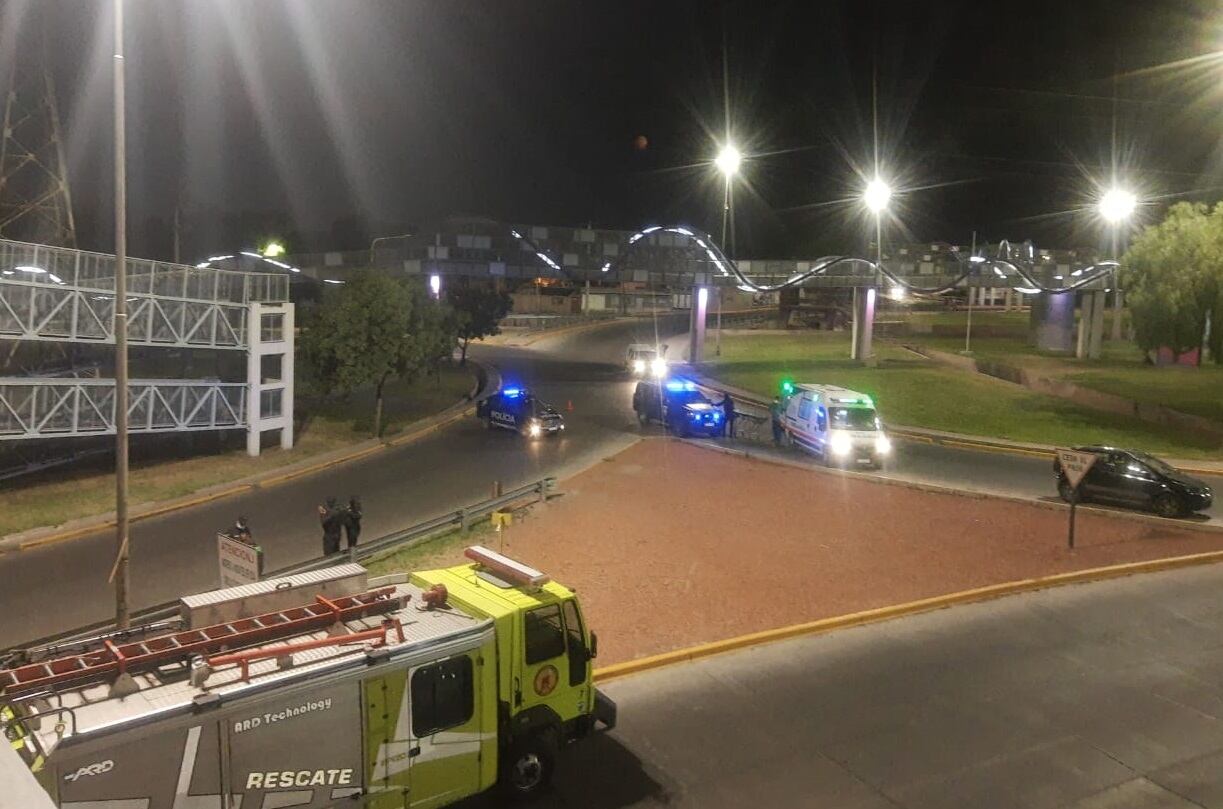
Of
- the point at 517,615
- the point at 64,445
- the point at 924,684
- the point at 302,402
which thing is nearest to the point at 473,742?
the point at 517,615

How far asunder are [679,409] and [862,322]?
27636 mm

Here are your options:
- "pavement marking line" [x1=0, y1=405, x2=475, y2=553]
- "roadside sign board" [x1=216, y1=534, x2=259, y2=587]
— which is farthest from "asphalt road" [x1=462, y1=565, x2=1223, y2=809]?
"pavement marking line" [x1=0, y1=405, x2=475, y2=553]

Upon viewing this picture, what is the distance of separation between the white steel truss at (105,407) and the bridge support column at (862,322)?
120ft

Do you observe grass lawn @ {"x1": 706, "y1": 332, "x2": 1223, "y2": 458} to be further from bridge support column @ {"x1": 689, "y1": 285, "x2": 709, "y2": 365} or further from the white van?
the white van

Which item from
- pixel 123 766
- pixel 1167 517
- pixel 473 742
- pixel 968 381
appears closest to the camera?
pixel 123 766

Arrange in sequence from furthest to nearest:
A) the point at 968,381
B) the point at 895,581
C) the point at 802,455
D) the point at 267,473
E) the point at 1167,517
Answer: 1. the point at 968,381
2. the point at 802,455
3. the point at 267,473
4. the point at 1167,517
5. the point at 895,581

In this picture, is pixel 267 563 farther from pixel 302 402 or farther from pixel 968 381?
pixel 968 381

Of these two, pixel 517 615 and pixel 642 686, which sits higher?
pixel 517 615

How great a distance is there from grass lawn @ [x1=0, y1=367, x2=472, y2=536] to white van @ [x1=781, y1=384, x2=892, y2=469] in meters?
13.7

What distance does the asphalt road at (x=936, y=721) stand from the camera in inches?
343

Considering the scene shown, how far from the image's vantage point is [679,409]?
1138 inches

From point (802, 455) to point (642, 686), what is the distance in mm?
15254

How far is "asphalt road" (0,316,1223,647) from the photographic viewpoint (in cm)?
1486

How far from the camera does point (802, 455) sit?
83.4 ft
